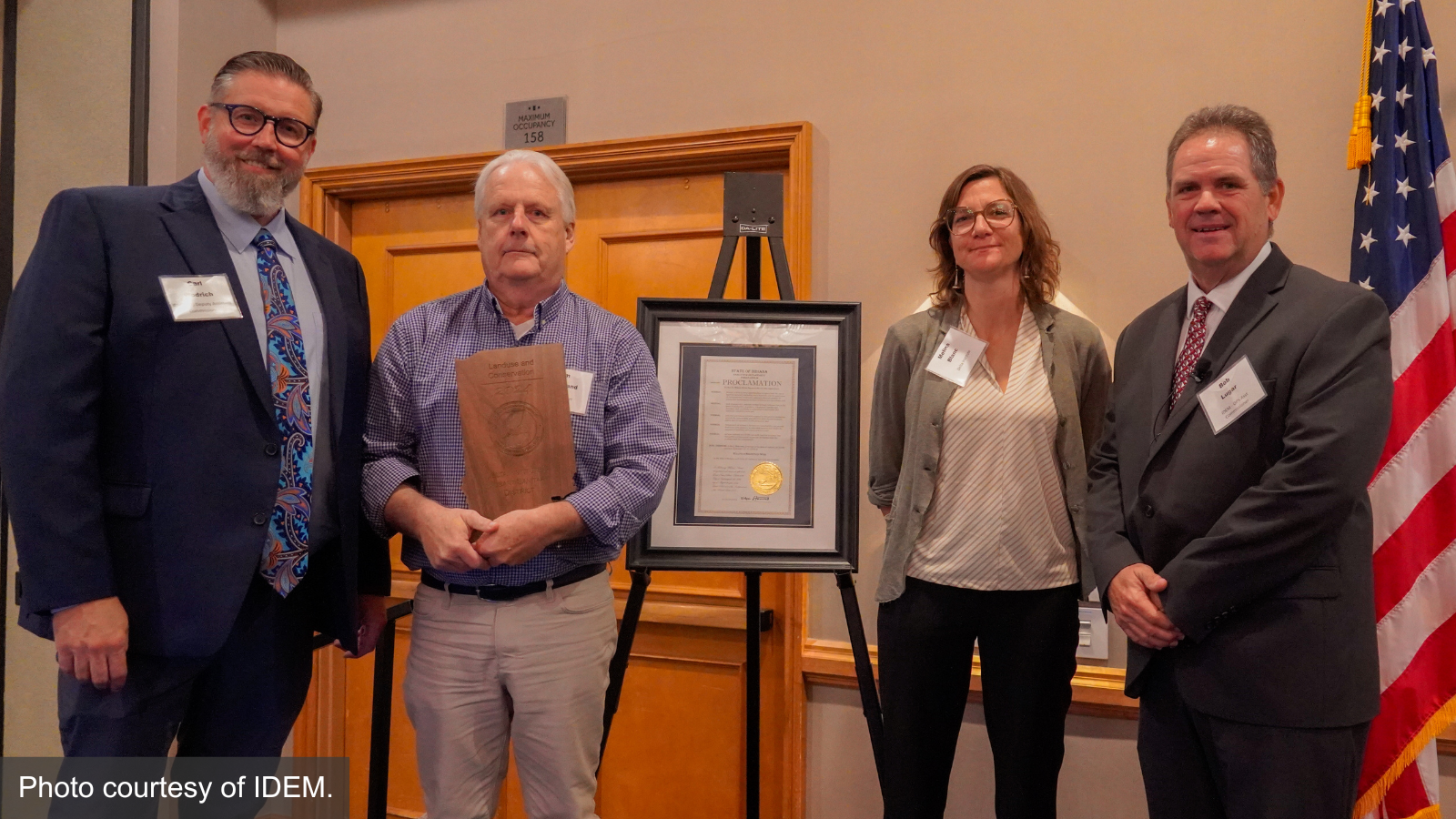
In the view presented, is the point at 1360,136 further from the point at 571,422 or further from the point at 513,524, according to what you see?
the point at 513,524

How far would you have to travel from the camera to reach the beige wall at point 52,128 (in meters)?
2.84

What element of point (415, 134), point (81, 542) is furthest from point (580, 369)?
point (415, 134)

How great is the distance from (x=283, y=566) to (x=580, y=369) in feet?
2.08

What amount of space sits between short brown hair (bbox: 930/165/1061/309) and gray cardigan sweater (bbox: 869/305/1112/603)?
0.05 m

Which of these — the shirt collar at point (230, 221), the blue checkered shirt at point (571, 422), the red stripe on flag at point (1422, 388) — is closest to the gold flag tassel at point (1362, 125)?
the red stripe on flag at point (1422, 388)

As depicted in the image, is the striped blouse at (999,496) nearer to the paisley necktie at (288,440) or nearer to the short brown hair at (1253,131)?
the short brown hair at (1253,131)

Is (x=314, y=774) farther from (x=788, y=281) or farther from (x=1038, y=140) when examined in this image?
(x=1038, y=140)

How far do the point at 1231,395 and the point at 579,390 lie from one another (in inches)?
45.4

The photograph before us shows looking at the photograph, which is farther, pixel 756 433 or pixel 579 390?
pixel 756 433

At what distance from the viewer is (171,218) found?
1.55m

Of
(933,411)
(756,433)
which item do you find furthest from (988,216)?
(756,433)

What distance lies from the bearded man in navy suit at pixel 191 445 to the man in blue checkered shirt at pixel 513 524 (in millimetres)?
126

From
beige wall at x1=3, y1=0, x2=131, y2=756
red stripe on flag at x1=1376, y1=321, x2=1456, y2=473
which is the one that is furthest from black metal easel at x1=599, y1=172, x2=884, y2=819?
beige wall at x1=3, y1=0, x2=131, y2=756

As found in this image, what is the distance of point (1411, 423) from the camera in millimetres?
1960
